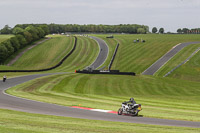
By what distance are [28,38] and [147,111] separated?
125141 millimetres

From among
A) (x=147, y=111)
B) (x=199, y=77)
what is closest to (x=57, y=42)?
(x=199, y=77)

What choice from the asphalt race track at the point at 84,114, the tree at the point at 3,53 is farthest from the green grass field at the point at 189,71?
the tree at the point at 3,53

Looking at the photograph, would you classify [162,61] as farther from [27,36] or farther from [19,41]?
[27,36]

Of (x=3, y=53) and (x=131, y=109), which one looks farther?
(x=3, y=53)

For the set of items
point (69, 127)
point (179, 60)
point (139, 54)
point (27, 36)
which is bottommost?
point (179, 60)

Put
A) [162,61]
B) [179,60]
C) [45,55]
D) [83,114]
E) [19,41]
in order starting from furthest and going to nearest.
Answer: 1. [19,41]
2. [45,55]
3. [162,61]
4. [179,60]
5. [83,114]

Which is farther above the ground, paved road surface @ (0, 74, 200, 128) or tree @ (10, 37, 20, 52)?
tree @ (10, 37, 20, 52)

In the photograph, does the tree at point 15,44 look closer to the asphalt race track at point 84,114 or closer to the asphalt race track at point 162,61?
the asphalt race track at point 162,61

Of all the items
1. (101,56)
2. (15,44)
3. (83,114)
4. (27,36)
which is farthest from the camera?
(27,36)

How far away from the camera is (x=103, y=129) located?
757 inches

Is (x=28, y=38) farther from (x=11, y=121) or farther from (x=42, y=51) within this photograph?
(x=11, y=121)

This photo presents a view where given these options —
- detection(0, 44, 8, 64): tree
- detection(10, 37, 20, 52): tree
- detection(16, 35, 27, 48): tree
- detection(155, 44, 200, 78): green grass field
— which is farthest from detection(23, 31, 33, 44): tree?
detection(155, 44, 200, 78): green grass field

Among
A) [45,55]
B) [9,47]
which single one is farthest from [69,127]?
[9,47]

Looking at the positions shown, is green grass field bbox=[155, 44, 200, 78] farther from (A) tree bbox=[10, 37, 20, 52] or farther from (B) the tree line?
(A) tree bbox=[10, 37, 20, 52]
